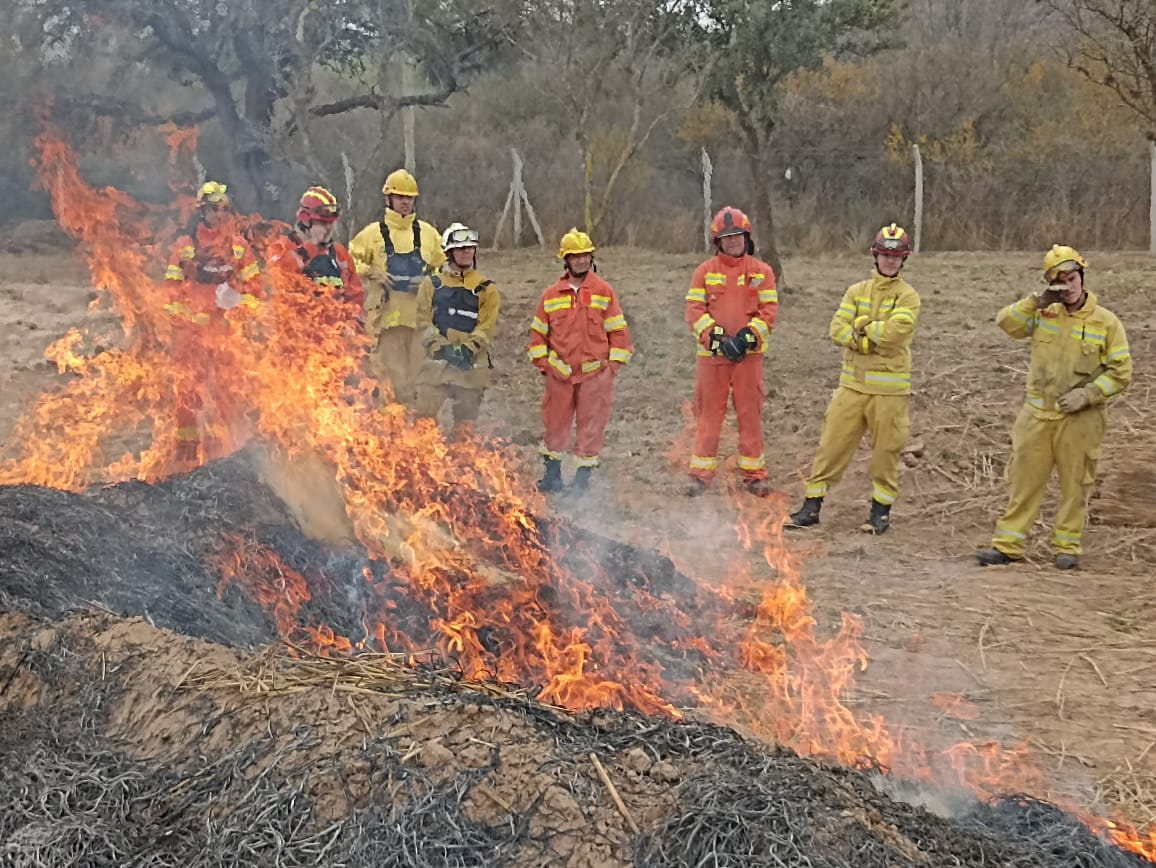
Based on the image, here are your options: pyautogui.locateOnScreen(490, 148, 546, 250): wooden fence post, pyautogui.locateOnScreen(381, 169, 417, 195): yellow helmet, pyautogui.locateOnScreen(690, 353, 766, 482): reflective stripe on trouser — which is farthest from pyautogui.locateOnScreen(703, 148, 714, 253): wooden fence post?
pyautogui.locateOnScreen(381, 169, 417, 195): yellow helmet

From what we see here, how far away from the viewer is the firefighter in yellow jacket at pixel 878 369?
7.21 meters

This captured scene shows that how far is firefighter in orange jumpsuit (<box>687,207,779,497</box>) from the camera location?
7977 millimetres

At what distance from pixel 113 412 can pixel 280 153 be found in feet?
12.5

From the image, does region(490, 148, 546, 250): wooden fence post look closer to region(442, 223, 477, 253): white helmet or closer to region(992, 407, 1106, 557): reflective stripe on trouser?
region(442, 223, 477, 253): white helmet

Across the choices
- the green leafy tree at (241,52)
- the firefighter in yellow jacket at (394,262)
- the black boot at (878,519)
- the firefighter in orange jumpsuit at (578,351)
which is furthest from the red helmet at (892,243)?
the green leafy tree at (241,52)

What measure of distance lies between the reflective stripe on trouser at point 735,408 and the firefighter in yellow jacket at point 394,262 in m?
2.22

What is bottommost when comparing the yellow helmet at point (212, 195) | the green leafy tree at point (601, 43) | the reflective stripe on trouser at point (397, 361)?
the reflective stripe on trouser at point (397, 361)

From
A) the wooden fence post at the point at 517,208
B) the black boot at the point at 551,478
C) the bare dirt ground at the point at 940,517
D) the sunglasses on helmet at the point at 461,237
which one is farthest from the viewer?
the wooden fence post at the point at 517,208

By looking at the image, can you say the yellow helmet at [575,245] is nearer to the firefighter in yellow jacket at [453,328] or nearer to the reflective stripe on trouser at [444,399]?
the firefighter in yellow jacket at [453,328]

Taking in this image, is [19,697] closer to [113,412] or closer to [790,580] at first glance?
[790,580]

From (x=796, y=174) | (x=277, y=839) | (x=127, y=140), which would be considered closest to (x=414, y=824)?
(x=277, y=839)

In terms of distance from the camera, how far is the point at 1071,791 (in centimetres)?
407

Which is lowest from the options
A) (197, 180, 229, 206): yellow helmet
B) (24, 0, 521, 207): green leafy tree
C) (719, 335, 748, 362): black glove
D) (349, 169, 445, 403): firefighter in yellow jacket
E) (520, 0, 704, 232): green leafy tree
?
(719, 335, 748, 362): black glove

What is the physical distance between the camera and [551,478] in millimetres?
8250
